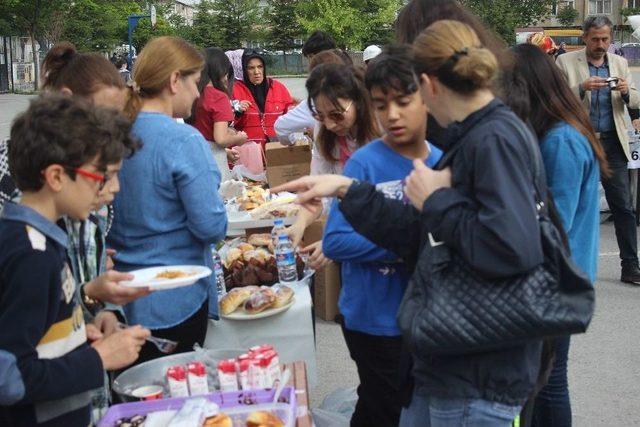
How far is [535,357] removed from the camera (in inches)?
89.2

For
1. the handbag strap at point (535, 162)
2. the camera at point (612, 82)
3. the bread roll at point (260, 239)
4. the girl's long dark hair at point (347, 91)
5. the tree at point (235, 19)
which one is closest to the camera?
the handbag strap at point (535, 162)

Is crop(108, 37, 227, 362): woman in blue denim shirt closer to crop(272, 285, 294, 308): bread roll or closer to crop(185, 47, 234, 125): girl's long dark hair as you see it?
crop(272, 285, 294, 308): bread roll

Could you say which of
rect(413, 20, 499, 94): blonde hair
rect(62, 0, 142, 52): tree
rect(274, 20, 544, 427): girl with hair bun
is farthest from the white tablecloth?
rect(62, 0, 142, 52): tree

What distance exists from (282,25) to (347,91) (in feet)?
228

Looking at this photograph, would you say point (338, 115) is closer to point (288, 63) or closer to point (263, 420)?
point (263, 420)

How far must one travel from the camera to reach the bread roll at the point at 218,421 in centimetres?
254

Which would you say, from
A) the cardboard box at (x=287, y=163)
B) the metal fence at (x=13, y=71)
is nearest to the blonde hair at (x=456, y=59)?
the cardboard box at (x=287, y=163)

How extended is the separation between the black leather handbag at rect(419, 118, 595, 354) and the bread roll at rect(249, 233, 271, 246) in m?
3.16

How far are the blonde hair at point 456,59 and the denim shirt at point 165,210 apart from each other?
120cm

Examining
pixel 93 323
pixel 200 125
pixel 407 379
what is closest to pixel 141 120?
pixel 93 323

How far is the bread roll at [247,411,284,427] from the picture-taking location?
2566mm

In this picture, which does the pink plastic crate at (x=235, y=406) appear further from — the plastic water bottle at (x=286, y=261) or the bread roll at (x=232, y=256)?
the bread roll at (x=232, y=256)

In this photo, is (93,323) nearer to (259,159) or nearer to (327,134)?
(327,134)

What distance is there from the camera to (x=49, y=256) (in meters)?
2.08
